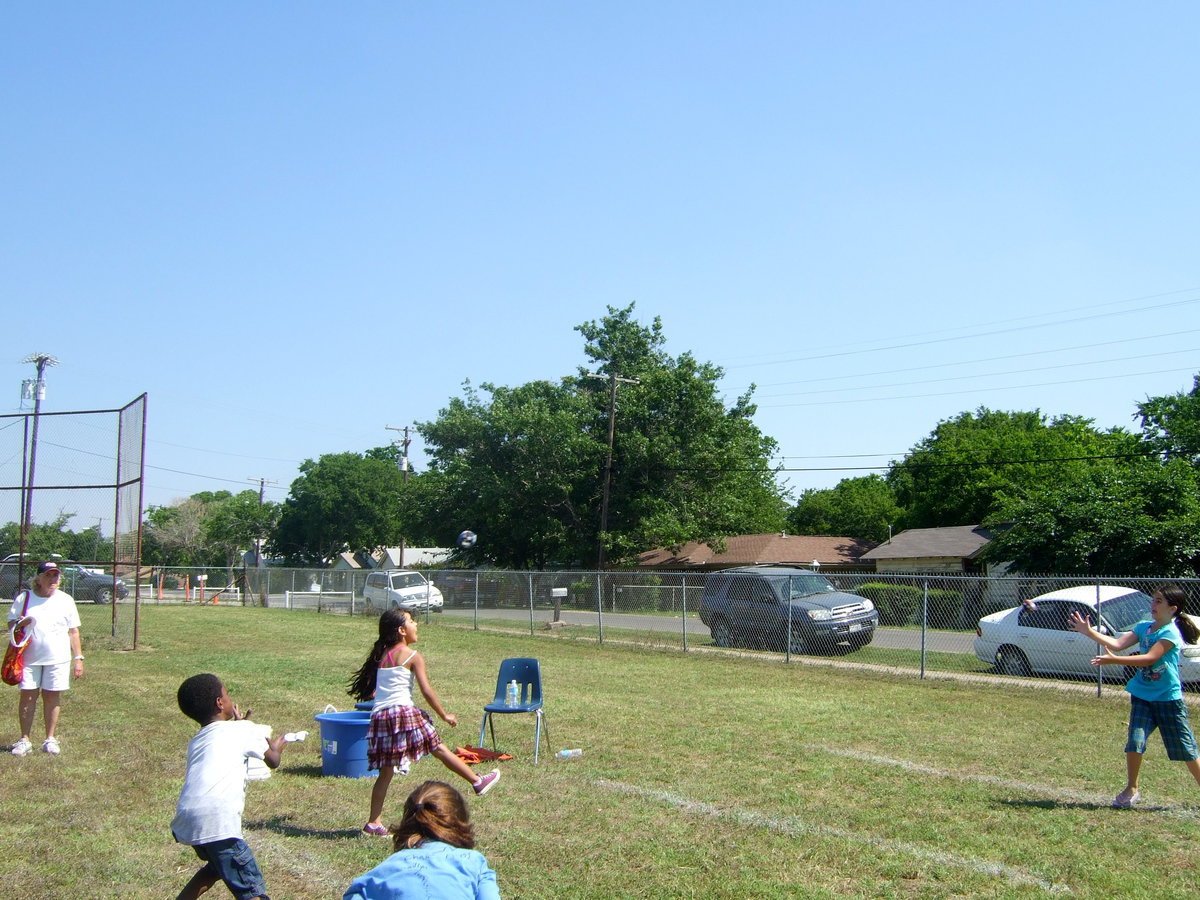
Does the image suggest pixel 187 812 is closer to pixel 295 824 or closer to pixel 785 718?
pixel 295 824

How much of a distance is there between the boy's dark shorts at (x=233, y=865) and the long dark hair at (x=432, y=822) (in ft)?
5.11

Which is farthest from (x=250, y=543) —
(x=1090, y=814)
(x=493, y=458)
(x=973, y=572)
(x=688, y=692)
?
(x=1090, y=814)

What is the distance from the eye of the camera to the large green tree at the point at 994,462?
48000 millimetres

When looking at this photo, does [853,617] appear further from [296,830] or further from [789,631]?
[296,830]

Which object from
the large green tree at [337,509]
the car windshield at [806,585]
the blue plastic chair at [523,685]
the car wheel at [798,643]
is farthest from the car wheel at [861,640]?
the large green tree at [337,509]

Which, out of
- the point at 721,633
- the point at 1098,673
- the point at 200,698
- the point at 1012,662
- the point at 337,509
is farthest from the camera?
the point at 337,509

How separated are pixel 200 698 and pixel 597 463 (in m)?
39.7

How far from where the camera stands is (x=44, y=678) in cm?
866

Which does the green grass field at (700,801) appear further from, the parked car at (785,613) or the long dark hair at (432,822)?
the parked car at (785,613)

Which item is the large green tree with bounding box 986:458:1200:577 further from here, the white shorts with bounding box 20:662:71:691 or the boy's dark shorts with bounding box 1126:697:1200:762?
the white shorts with bounding box 20:662:71:691

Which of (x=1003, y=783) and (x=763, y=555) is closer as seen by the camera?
(x=1003, y=783)

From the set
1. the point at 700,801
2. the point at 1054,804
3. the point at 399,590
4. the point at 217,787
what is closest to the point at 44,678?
the point at 217,787

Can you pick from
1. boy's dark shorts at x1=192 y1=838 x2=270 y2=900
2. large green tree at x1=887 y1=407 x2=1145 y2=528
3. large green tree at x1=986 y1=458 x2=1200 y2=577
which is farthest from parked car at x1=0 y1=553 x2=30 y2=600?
Answer: large green tree at x1=887 y1=407 x2=1145 y2=528

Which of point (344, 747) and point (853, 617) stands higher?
point (853, 617)
